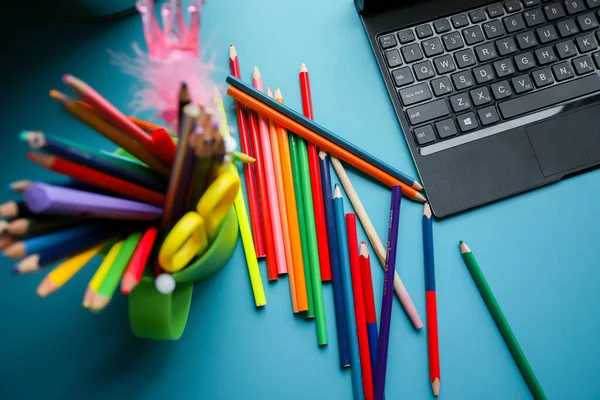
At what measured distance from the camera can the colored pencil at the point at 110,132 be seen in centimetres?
27

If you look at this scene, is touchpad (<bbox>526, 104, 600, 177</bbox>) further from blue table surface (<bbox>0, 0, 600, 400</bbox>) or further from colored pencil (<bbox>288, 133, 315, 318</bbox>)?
colored pencil (<bbox>288, 133, 315, 318</bbox>)

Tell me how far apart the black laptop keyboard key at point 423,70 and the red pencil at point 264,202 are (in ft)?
0.53

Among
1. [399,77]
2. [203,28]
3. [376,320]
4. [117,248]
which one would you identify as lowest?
[376,320]

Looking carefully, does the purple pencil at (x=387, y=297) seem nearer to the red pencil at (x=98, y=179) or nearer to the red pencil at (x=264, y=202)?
the red pencil at (x=264, y=202)

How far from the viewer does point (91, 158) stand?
0.90ft

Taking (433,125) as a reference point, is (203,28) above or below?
above

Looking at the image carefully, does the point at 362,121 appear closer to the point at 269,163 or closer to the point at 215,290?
the point at 269,163

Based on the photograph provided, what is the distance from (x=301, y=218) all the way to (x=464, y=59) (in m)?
0.22

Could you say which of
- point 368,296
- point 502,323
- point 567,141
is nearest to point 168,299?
point 368,296

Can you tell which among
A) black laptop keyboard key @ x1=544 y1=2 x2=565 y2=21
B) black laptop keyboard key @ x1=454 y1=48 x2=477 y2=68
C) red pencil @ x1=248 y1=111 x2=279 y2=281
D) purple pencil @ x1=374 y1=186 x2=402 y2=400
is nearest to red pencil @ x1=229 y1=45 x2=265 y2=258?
red pencil @ x1=248 y1=111 x2=279 y2=281

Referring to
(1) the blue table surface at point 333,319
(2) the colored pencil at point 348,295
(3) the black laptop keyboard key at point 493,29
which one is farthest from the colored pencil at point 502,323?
(3) the black laptop keyboard key at point 493,29

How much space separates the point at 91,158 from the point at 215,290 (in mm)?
187

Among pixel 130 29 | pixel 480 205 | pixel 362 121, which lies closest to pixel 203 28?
pixel 130 29

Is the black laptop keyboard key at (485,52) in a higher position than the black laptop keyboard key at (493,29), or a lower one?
lower
